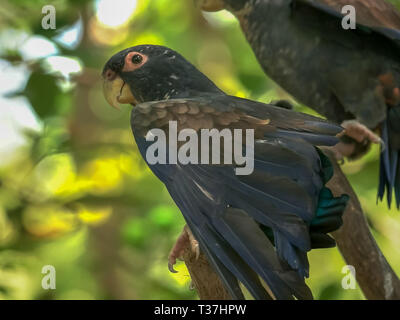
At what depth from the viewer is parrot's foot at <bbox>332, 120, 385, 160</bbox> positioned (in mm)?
2236

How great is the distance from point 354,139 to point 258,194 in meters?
1.08

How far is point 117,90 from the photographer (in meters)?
1.97

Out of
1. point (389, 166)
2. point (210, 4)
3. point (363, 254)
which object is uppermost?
point (210, 4)

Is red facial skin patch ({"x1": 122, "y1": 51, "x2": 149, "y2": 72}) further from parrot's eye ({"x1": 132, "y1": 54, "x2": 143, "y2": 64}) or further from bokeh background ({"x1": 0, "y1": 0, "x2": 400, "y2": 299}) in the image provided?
bokeh background ({"x1": 0, "y1": 0, "x2": 400, "y2": 299})

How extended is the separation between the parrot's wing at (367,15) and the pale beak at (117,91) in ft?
2.44

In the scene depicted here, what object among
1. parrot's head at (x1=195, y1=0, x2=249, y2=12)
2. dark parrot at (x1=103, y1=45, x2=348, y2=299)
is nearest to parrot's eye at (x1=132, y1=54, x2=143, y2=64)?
dark parrot at (x1=103, y1=45, x2=348, y2=299)

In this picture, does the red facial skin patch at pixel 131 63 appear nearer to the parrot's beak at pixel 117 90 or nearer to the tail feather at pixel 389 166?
the parrot's beak at pixel 117 90

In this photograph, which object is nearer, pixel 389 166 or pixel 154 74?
pixel 154 74

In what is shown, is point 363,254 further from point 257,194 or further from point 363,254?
point 257,194

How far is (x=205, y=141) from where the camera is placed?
1479 millimetres

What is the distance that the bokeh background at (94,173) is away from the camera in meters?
2.52

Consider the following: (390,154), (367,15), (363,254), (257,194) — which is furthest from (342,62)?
(257,194)

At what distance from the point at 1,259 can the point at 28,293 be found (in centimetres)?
57
